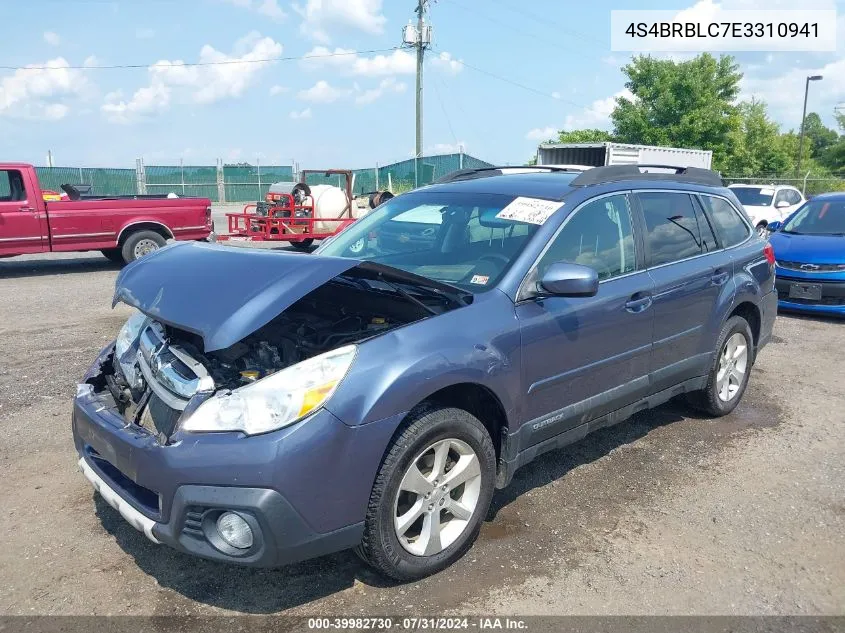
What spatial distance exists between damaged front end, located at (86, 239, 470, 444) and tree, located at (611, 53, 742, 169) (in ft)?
106

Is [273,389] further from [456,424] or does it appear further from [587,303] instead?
[587,303]

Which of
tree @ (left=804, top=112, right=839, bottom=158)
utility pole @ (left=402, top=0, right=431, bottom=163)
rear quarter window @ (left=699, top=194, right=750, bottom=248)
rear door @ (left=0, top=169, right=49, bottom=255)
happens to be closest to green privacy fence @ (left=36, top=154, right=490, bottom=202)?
utility pole @ (left=402, top=0, right=431, bottom=163)

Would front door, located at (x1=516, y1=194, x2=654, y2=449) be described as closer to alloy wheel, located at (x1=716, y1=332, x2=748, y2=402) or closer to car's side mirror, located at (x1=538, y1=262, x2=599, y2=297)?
car's side mirror, located at (x1=538, y1=262, x2=599, y2=297)

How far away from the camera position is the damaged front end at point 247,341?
2.58m

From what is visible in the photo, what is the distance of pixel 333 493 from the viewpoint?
257 cm

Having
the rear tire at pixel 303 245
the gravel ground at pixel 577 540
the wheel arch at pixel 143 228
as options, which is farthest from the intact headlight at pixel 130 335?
the rear tire at pixel 303 245

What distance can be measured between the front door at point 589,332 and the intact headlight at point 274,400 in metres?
1.07

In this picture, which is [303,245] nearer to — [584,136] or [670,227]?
[670,227]

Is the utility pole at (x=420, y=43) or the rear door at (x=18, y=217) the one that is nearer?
the rear door at (x=18, y=217)

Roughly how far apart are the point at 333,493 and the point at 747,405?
160 inches

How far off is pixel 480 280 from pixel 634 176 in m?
1.52

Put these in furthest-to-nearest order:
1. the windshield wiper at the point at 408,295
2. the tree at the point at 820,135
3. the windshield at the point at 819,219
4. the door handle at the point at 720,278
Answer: the tree at the point at 820,135 → the windshield at the point at 819,219 → the door handle at the point at 720,278 → the windshield wiper at the point at 408,295

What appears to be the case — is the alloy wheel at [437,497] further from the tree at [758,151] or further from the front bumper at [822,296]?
the tree at [758,151]

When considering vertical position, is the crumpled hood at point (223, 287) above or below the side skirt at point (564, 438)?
above
